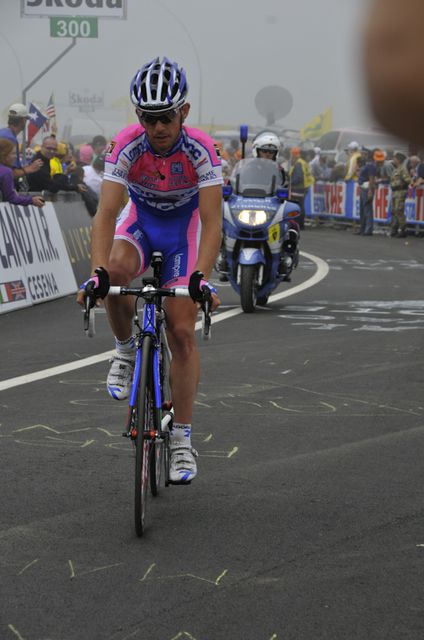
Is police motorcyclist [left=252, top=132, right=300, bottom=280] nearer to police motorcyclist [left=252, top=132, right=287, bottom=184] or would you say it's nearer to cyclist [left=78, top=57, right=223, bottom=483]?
police motorcyclist [left=252, top=132, right=287, bottom=184]

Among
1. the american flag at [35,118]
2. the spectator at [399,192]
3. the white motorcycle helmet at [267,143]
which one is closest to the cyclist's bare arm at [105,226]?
the white motorcycle helmet at [267,143]

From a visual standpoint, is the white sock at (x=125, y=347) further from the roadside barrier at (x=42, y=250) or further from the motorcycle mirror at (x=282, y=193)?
the motorcycle mirror at (x=282, y=193)

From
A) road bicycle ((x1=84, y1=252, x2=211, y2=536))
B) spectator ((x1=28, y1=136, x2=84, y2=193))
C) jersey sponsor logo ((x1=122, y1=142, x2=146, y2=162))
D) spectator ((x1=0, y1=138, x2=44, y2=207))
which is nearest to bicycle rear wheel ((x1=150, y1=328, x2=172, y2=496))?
road bicycle ((x1=84, y1=252, x2=211, y2=536))

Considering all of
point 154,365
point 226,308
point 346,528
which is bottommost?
point 226,308

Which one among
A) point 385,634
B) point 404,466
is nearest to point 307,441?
point 404,466

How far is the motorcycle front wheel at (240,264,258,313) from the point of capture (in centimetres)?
1377

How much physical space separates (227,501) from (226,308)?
358 inches

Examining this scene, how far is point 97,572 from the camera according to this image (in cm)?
430

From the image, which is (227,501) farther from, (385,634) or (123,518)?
(385,634)

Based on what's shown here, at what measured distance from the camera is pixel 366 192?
30547mm

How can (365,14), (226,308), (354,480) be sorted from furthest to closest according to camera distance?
1. (226,308)
2. (354,480)
3. (365,14)

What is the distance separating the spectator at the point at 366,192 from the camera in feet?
100

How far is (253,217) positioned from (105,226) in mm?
9183

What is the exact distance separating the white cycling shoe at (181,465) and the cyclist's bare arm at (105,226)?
0.91 m
